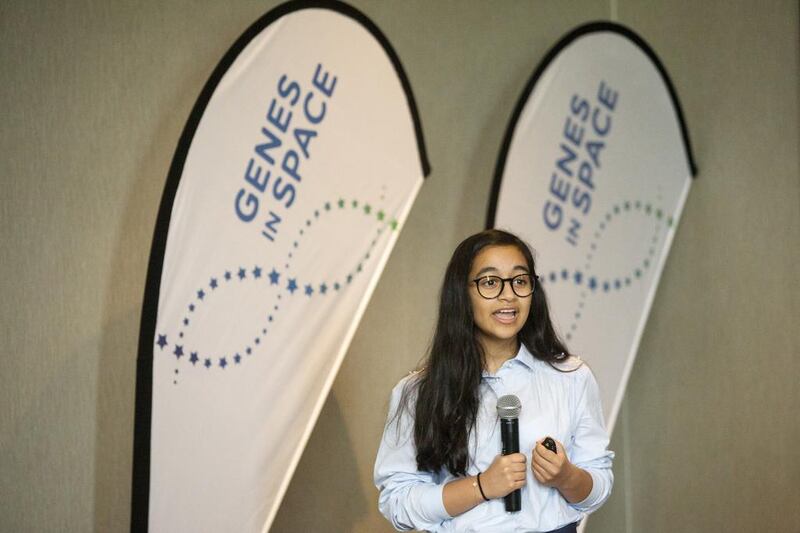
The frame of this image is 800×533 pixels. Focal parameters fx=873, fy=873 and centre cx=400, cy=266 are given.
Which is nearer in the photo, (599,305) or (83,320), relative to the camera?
(83,320)

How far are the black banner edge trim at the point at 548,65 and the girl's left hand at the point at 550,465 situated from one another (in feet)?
4.87

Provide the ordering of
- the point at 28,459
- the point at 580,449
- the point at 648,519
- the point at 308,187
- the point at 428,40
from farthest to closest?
the point at 648,519 < the point at 428,40 < the point at 308,187 < the point at 28,459 < the point at 580,449

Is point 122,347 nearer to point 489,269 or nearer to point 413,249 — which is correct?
point 413,249

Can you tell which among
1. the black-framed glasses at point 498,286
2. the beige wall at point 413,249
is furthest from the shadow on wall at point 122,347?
the black-framed glasses at point 498,286

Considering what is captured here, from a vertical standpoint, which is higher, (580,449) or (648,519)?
(580,449)

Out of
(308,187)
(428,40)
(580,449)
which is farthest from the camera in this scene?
(428,40)

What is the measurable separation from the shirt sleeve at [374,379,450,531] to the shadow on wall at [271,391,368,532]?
121 cm

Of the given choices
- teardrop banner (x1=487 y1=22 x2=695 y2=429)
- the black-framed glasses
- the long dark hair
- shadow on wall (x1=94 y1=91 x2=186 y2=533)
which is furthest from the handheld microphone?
teardrop banner (x1=487 y1=22 x2=695 y2=429)

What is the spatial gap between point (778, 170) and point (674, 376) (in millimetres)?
1045

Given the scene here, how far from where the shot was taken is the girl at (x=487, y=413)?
1.84m

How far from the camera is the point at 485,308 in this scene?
6.40ft

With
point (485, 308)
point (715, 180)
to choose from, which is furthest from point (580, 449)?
point (715, 180)

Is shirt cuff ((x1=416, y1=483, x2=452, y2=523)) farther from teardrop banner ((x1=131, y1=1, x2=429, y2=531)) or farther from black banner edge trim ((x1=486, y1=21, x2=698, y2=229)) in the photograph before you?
black banner edge trim ((x1=486, y1=21, x2=698, y2=229))

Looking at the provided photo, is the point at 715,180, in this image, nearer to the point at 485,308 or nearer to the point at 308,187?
the point at 308,187
